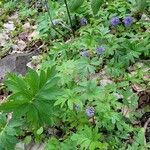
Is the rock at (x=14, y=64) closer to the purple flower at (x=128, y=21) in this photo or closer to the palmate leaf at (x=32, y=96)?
the purple flower at (x=128, y=21)

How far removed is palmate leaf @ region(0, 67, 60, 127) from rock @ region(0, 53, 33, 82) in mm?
1941

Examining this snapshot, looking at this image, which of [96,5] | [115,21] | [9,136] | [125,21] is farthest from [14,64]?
[96,5]

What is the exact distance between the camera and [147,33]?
3689mm

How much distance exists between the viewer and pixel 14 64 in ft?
14.5

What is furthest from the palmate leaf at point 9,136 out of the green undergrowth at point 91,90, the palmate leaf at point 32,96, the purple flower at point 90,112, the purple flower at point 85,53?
the purple flower at point 85,53

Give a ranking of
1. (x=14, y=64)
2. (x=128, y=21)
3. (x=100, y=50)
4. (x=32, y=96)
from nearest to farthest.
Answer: (x=32, y=96), (x=100, y=50), (x=128, y=21), (x=14, y=64)

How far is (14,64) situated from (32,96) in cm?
209

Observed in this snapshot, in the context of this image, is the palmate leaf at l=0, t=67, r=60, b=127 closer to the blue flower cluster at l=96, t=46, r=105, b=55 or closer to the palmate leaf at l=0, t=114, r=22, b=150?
the palmate leaf at l=0, t=114, r=22, b=150

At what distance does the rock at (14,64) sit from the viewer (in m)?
4.36

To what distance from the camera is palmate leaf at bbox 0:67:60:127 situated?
234 centimetres

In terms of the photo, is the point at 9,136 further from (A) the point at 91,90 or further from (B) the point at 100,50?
(B) the point at 100,50

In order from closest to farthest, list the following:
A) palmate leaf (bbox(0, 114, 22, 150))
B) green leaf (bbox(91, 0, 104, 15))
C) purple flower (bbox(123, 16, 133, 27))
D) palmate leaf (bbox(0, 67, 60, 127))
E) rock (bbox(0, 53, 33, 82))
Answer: green leaf (bbox(91, 0, 104, 15)) < palmate leaf (bbox(0, 67, 60, 127)) < palmate leaf (bbox(0, 114, 22, 150)) < purple flower (bbox(123, 16, 133, 27)) < rock (bbox(0, 53, 33, 82))

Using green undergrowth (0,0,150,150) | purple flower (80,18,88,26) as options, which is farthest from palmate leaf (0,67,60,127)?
purple flower (80,18,88,26)

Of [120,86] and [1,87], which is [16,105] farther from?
[1,87]
